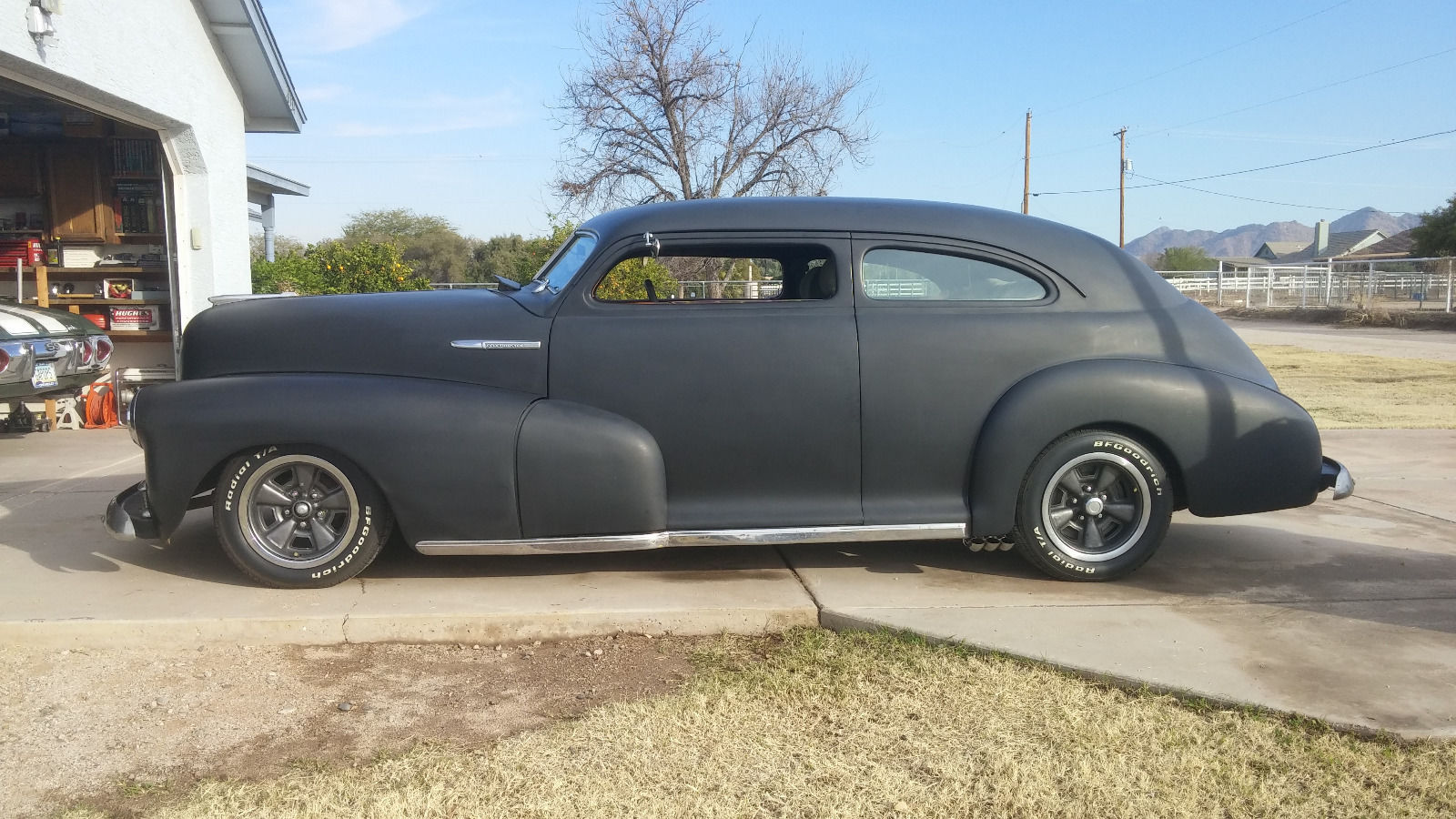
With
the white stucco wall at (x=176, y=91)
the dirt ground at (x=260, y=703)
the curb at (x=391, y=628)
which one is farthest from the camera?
the white stucco wall at (x=176, y=91)

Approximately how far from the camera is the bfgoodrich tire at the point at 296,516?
15.3ft

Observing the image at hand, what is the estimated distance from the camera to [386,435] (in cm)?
457

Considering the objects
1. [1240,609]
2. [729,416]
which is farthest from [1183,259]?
[729,416]

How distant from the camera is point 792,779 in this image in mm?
3148

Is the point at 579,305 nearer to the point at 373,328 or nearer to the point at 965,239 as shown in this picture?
the point at 373,328

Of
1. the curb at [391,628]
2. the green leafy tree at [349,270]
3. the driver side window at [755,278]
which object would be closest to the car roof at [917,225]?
the driver side window at [755,278]

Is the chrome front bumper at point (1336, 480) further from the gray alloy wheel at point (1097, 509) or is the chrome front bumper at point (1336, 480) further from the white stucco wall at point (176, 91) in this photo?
the white stucco wall at point (176, 91)

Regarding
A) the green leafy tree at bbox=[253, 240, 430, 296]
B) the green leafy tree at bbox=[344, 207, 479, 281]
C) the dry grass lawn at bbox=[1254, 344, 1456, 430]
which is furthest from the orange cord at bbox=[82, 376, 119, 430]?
the green leafy tree at bbox=[344, 207, 479, 281]

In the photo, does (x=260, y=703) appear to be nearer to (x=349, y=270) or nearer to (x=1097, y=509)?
(x=1097, y=509)

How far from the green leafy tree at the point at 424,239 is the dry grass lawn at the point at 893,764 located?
49.7 metres

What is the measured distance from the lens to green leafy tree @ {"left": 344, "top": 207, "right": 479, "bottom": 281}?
53.8 meters

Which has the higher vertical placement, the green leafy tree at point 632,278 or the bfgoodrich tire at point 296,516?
the green leafy tree at point 632,278

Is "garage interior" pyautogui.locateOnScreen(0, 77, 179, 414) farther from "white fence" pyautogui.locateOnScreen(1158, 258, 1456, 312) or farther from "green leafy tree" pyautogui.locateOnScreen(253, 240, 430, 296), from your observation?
"white fence" pyautogui.locateOnScreen(1158, 258, 1456, 312)

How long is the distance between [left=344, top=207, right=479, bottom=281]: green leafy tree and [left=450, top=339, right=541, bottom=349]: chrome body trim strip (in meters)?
48.2
